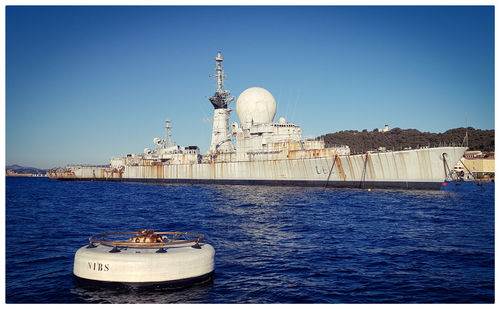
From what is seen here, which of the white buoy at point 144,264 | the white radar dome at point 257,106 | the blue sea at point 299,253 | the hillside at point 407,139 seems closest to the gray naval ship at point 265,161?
the white radar dome at point 257,106

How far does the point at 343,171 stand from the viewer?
49.6 meters

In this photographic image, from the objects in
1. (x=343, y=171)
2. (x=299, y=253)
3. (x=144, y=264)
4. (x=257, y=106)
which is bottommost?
(x=299, y=253)

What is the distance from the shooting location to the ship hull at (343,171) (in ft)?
138

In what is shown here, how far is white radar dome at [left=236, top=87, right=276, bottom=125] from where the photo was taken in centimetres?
6762

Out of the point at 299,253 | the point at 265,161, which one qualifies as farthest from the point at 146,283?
the point at 265,161

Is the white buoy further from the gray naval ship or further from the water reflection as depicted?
the gray naval ship

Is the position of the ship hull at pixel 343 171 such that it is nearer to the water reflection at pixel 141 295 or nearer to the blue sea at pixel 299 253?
the blue sea at pixel 299 253

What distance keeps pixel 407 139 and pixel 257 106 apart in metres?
93.6

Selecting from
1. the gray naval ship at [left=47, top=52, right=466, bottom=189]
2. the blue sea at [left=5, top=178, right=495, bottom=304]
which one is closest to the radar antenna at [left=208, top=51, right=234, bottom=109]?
the gray naval ship at [left=47, top=52, right=466, bottom=189]

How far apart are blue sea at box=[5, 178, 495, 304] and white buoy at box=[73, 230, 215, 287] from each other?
1.18 feet

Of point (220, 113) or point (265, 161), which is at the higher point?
point (220, 113)

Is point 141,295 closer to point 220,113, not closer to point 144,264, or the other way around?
point 144,264

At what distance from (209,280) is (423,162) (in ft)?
118

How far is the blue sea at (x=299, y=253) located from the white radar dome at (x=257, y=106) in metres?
38.8
